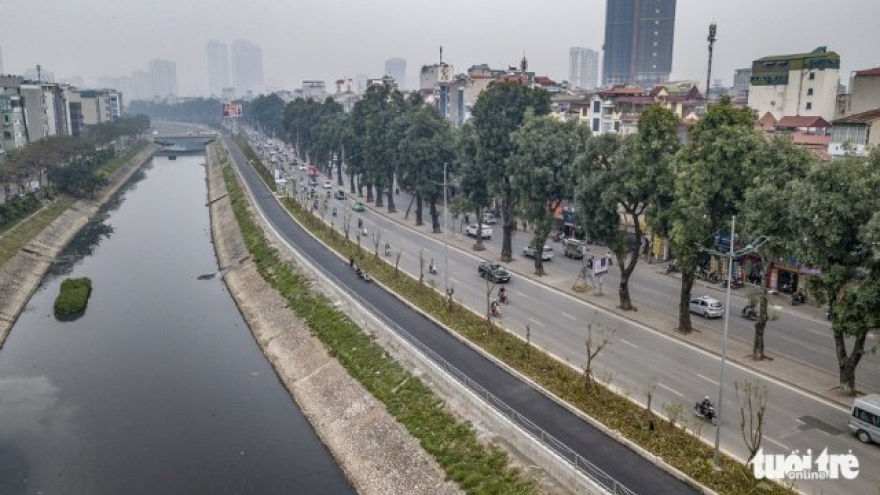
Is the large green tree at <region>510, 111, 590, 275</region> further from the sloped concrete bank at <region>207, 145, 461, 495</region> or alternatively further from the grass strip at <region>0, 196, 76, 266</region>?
the grass strip at <region>0, 196, 76, 266</region>

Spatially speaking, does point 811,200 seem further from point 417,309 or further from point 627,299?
point 417,309

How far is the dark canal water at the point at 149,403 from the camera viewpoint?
36438mm

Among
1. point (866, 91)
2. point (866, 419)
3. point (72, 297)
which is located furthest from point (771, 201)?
point (72, 297)

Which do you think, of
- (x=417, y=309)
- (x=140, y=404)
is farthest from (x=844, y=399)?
(x=140, y=404)

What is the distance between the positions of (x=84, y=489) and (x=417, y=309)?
26.3 meters

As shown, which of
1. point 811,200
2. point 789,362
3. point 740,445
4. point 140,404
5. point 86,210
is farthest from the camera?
point 86,210

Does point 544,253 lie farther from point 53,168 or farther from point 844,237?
point 53,168

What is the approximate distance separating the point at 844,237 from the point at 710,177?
403 inches

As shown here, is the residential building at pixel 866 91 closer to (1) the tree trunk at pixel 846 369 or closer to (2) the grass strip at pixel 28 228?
(1) the tree trunk at pixel 846 369

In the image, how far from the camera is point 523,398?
36.4 m

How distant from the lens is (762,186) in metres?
38.9

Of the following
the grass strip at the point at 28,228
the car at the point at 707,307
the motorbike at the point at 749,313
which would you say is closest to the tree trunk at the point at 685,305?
the car at the point at 707,307

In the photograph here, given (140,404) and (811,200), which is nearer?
(811,200)

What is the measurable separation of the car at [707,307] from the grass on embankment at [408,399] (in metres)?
24.2
